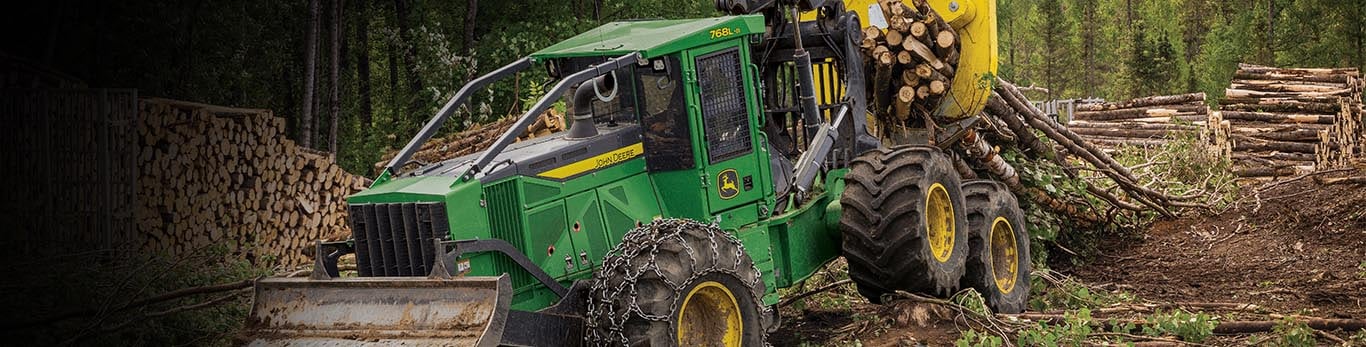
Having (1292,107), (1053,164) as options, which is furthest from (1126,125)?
(1053,164)

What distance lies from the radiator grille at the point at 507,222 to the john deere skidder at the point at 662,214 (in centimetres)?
1

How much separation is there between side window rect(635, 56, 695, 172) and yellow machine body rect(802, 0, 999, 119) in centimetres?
→ 329

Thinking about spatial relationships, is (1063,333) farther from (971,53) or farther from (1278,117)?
(1278,117)

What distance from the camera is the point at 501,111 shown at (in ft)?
80.1

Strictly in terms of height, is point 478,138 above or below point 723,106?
below

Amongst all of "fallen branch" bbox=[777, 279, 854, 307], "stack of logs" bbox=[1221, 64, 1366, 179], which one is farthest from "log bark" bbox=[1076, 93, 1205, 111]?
"fallen branch" bbox=[777, 279, 854, 307]

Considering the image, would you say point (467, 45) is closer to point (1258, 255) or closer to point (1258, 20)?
point (1258, 255)

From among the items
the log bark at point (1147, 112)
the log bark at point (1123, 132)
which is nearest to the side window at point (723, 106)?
the log bark at point (1123, 132)

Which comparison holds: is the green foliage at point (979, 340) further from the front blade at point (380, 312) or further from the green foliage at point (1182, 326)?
the front blade at point (380, 312)

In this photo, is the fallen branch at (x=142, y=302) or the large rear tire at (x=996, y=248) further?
the large rear tire at (x=996, y=248)

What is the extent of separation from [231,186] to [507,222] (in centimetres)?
853

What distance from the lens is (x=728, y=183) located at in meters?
9.16

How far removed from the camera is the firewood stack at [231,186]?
14938 millimetres

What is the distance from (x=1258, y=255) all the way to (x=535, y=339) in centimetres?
800
